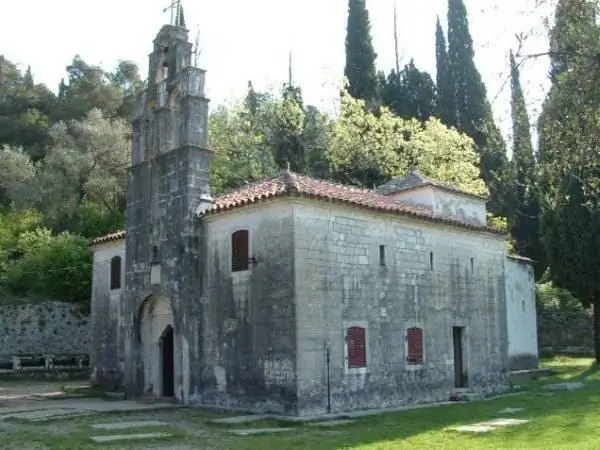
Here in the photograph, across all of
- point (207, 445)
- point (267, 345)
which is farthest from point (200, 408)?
point (207, 445)

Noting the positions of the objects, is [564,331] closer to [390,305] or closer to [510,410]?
[390,305]

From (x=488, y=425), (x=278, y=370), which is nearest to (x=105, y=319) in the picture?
(x=278, y=370)

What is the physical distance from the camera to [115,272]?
25141 millimetres

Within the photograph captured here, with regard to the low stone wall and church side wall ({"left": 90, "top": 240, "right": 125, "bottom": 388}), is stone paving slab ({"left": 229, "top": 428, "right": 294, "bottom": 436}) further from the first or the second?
the low stone wall

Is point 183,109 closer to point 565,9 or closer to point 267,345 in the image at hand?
point 267,345

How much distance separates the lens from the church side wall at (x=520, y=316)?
30.0 metres

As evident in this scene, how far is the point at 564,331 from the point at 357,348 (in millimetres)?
25390

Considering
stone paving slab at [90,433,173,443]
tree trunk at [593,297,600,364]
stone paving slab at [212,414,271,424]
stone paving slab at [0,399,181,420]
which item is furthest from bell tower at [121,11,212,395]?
tree trunk at [593,297,600,364]

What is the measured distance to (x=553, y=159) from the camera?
10.9 m

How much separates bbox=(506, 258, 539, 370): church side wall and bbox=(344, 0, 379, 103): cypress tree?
1953 centimetres

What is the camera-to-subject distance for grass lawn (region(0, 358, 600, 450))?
12375mm

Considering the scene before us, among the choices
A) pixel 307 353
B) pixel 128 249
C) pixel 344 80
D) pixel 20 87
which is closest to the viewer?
pixel 307 353

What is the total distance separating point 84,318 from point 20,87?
2680cm

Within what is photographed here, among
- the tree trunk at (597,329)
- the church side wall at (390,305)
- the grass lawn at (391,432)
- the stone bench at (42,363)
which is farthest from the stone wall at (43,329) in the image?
the tree trunk at (597,329)
